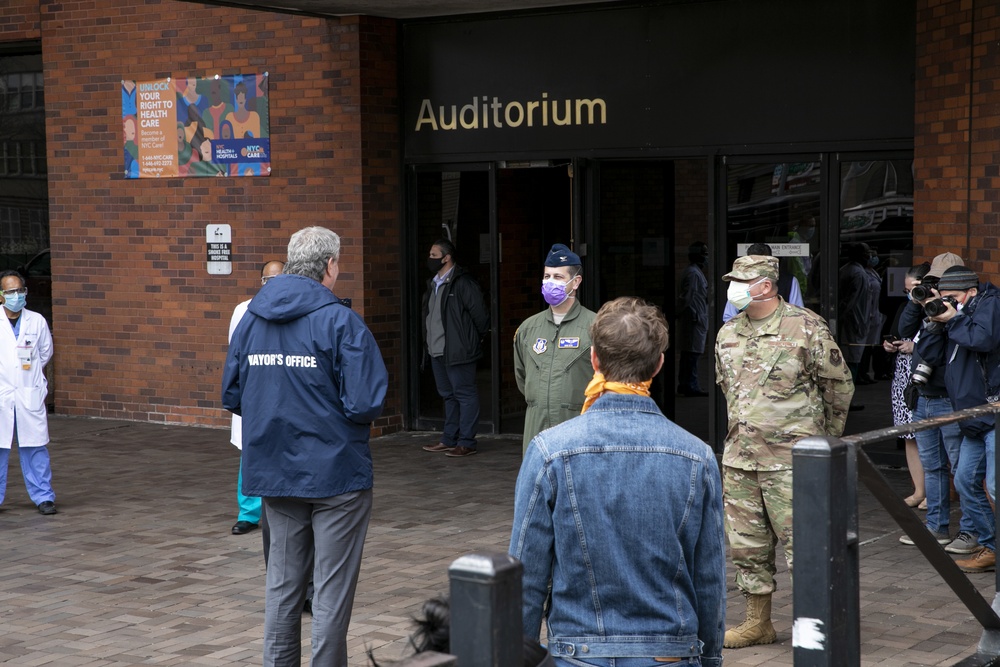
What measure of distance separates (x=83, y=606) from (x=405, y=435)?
5491 millimetres

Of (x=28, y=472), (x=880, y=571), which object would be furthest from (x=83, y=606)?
(x=880, y=571)

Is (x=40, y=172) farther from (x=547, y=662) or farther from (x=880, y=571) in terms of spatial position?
(x=547, y=662)

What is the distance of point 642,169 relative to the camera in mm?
10766

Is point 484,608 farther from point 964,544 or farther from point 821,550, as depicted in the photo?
point 964,544

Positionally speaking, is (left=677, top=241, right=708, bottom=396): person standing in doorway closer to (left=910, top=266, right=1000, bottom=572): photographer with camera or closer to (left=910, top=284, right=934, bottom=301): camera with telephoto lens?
(left=910, top=284, right=934, bottom=301): camera with telephoto lens

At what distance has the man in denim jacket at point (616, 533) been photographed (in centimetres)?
295

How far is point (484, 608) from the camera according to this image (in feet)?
7.34

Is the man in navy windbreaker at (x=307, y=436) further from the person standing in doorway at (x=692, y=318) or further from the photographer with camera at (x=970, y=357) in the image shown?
the person standing in doorway at (x=692, y=318)

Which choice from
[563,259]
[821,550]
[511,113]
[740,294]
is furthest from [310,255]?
[511,113]

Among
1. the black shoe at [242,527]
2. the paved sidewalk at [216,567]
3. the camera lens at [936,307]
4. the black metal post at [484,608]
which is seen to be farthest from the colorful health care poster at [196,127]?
the black metal post at [484,608]

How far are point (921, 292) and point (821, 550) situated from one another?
4449 millimetres

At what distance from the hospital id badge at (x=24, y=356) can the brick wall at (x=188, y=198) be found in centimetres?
335

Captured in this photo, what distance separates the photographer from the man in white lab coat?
28.6ft

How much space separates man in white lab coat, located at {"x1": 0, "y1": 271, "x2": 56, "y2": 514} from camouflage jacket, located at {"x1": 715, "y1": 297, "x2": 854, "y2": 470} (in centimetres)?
516
